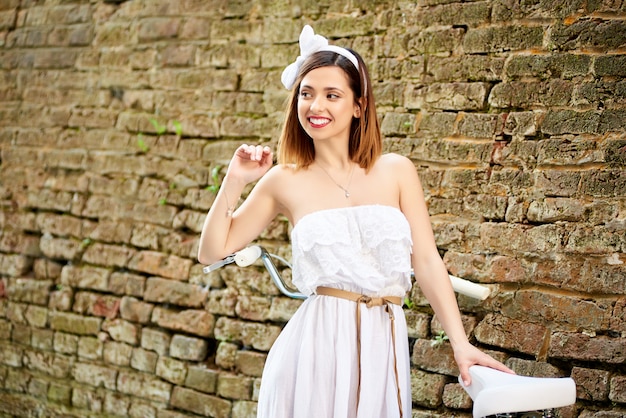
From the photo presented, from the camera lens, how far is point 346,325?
2293 millimetres

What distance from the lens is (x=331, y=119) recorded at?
2.31 m

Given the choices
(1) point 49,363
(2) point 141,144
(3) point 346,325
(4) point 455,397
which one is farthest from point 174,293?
(3) point 346,325

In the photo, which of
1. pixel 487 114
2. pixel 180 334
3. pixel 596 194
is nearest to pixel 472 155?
pixel 487 114

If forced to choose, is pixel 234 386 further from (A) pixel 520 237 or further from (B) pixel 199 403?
(A) pixel 520 237

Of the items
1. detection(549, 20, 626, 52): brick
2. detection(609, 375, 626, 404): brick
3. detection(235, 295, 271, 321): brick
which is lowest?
detection(609, 375, 626, 404): brick

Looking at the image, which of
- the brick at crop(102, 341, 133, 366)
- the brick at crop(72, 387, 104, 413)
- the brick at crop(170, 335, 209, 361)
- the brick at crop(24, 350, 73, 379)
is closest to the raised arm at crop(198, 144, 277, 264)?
the brick at crop(170, 335, 209, 361)

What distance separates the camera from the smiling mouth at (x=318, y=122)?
7.56 ft

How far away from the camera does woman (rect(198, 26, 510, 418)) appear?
7.43 ft

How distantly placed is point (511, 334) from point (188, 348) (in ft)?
5.53

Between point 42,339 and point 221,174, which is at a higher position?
point 221,174

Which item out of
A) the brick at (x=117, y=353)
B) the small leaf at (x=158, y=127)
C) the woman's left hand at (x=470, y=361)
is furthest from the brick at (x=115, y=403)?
the woman's left hand at (x=470, y=361)

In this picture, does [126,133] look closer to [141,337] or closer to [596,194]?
[141,337]

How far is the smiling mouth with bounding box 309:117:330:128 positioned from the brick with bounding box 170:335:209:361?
77.0 inches

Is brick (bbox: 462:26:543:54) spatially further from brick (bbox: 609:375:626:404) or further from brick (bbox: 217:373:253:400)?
brick (bbox: 217:373:253:400)
